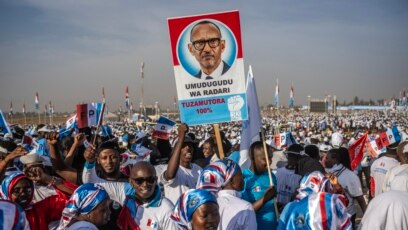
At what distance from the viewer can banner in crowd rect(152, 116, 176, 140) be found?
26.3 feet

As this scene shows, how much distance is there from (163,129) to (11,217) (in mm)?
5529

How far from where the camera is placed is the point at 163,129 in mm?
8180

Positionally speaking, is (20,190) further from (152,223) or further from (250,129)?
(250,129)

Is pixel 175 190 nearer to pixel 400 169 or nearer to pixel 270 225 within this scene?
pixel 270 225

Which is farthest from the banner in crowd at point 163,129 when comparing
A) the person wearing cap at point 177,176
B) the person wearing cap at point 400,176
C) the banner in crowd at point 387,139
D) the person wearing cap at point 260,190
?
the person wearing cap at point 400,176

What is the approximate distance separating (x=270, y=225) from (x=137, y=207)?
4.32 feet

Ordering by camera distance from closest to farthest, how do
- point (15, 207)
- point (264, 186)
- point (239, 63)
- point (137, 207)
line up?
point (15, 207) → point (137, 207) → point (264, 186) → point (239, 63)

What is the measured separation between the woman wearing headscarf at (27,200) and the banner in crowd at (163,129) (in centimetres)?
445

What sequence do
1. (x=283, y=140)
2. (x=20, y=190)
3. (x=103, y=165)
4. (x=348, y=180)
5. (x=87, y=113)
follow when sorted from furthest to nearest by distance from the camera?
(x=283, y=140), (x=87, y=113), (x=348, y=180), (x=103, y=165), (x=20, y=190)

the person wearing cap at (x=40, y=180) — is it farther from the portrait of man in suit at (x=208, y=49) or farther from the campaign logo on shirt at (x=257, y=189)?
the portrait of man in suit at (x=208, y=49)

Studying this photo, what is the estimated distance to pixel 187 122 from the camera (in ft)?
16.1

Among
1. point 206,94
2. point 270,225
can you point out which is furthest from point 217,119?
point 270,225

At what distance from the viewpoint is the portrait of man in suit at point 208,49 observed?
492 centimetres

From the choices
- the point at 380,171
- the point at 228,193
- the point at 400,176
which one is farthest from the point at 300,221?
the point at 380,171
